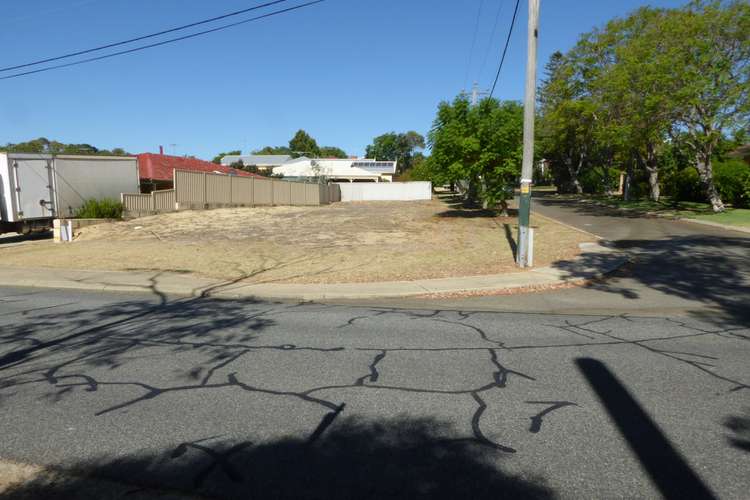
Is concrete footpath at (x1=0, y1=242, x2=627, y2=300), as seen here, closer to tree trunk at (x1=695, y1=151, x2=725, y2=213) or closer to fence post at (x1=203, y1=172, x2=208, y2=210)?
tree trunk at (x1=695, y1=151, x2=725, y2=213)

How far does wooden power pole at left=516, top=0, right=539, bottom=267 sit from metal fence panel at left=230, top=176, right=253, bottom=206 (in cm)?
2339

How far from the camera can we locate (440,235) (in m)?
20.6

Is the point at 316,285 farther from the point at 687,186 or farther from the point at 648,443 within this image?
the point at 687,186

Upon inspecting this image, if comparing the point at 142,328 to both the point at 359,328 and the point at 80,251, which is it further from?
the point at 80,251

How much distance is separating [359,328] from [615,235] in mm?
15345

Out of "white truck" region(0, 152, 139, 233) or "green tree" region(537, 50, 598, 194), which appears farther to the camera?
"green tree" region(537, 50, 598, 194)

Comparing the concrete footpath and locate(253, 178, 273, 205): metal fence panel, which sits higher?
locate(253, 178, 273, 205): metal fence panel

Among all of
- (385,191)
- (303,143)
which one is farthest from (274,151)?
(385,191)

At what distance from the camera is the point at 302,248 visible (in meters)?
17.9

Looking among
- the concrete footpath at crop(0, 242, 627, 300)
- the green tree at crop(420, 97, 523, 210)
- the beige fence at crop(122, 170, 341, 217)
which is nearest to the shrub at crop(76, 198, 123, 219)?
the beige fence at crop(122, 170, 341, 217)

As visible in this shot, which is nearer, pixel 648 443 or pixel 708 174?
pixel 648 443

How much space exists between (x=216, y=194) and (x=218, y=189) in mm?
350

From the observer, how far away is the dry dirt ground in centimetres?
1372

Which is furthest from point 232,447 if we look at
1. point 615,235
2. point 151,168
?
point 151,168
